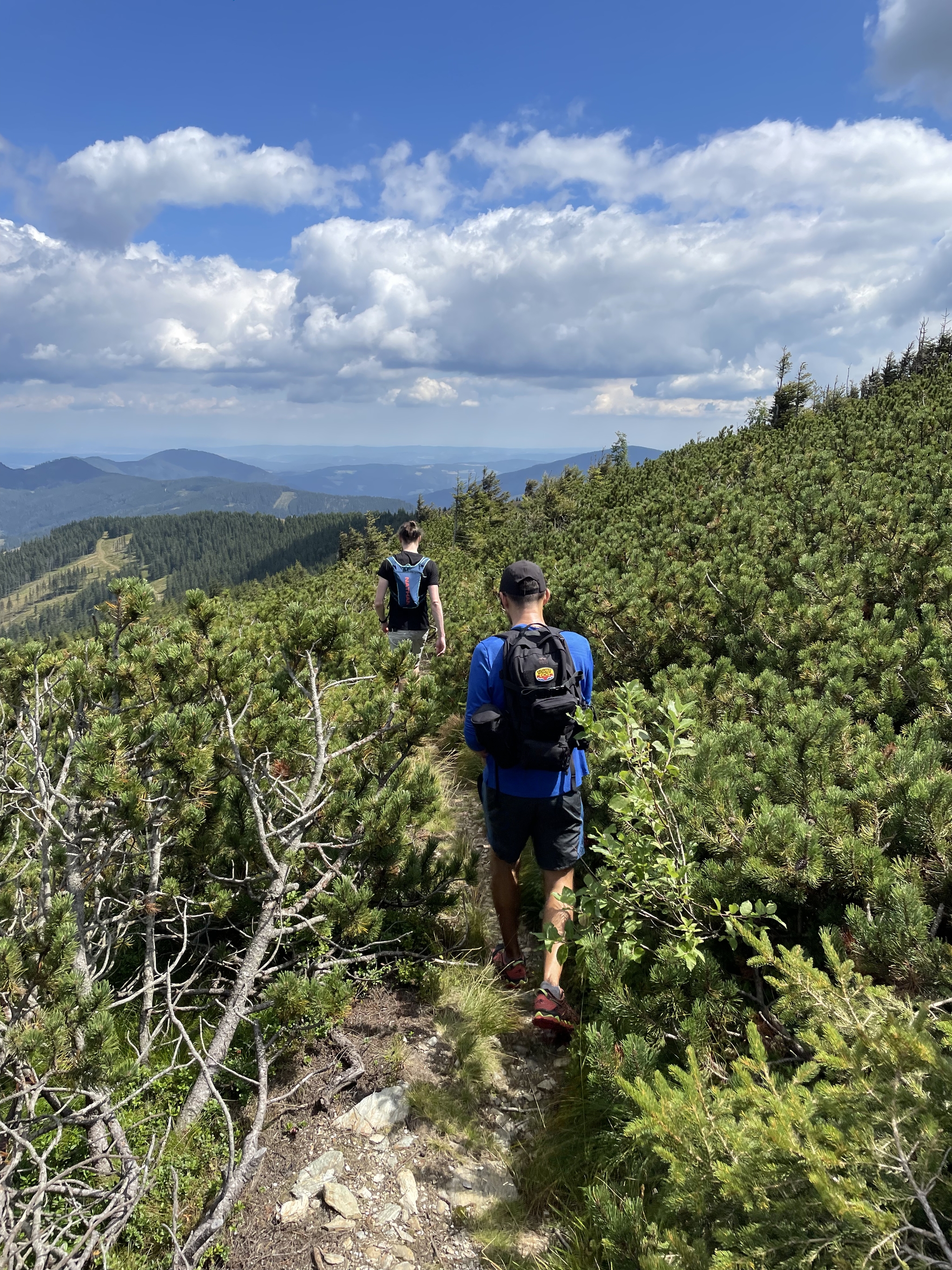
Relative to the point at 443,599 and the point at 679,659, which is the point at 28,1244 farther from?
the point at 443,599

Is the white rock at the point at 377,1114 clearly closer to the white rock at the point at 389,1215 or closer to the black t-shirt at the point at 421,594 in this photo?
the white rock at the point at 389,1215

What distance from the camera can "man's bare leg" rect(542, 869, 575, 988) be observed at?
3838 millimetres

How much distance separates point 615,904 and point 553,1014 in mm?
1077

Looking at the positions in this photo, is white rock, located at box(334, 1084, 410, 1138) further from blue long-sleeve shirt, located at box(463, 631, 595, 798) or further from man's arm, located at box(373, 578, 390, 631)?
man's arm, located at box(373, 578, 390, 631)

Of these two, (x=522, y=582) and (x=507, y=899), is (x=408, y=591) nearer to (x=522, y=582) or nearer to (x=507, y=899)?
(x=522, y=582)

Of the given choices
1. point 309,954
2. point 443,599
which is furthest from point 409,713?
point 443,599

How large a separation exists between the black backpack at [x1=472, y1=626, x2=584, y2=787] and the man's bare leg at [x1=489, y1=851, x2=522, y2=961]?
0.90m

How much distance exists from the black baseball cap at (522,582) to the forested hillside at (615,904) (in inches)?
35.2

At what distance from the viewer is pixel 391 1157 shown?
3031 mm

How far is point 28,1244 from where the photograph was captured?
86.4 inches

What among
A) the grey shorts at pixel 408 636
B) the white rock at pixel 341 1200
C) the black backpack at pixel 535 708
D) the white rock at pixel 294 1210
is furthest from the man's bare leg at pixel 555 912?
the grey shorts at pixel 408 636

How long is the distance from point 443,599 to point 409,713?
8039mm

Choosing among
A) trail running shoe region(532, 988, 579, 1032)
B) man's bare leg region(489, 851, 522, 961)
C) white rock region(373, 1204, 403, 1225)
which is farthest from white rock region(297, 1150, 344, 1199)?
man's bare leg region(489, 851, 522, 961)

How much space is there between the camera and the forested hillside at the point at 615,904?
170cm
